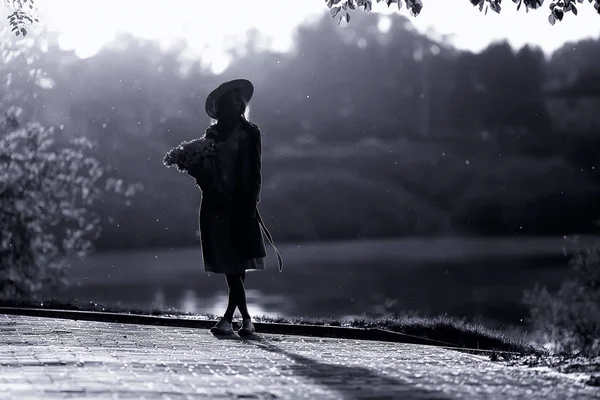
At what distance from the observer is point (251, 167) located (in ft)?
36.0

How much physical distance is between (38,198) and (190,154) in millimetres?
26866

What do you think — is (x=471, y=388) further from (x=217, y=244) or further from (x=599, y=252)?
(x=599, y=252)

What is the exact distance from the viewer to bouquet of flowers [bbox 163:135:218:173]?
10.9 m

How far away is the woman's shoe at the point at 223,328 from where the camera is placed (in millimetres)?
11195

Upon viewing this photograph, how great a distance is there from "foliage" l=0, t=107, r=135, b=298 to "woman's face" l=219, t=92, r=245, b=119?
24571 mm

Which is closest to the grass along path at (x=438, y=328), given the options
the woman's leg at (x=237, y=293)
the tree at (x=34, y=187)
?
the woman's leg at (x=237, y=293)

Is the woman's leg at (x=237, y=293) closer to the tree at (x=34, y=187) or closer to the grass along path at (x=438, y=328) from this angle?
the grass along path at (x=438, y=328)

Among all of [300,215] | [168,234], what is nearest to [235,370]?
[168,234]

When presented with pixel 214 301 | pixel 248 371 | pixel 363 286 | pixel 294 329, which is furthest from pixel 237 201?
pixel 363 286

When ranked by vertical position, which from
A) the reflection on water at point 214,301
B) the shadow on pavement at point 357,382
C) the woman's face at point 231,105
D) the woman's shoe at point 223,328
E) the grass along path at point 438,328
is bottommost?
the shadow on pavement at point 357,382

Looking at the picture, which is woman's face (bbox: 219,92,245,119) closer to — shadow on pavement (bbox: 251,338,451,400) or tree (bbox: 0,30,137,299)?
shadow on pavement (bbox: 251,338,451,400)

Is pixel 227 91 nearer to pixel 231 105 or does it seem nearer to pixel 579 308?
pixel 231 105

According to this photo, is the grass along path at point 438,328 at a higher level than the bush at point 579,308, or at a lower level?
lower

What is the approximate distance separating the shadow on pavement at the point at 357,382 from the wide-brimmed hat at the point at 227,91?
3.18 m
